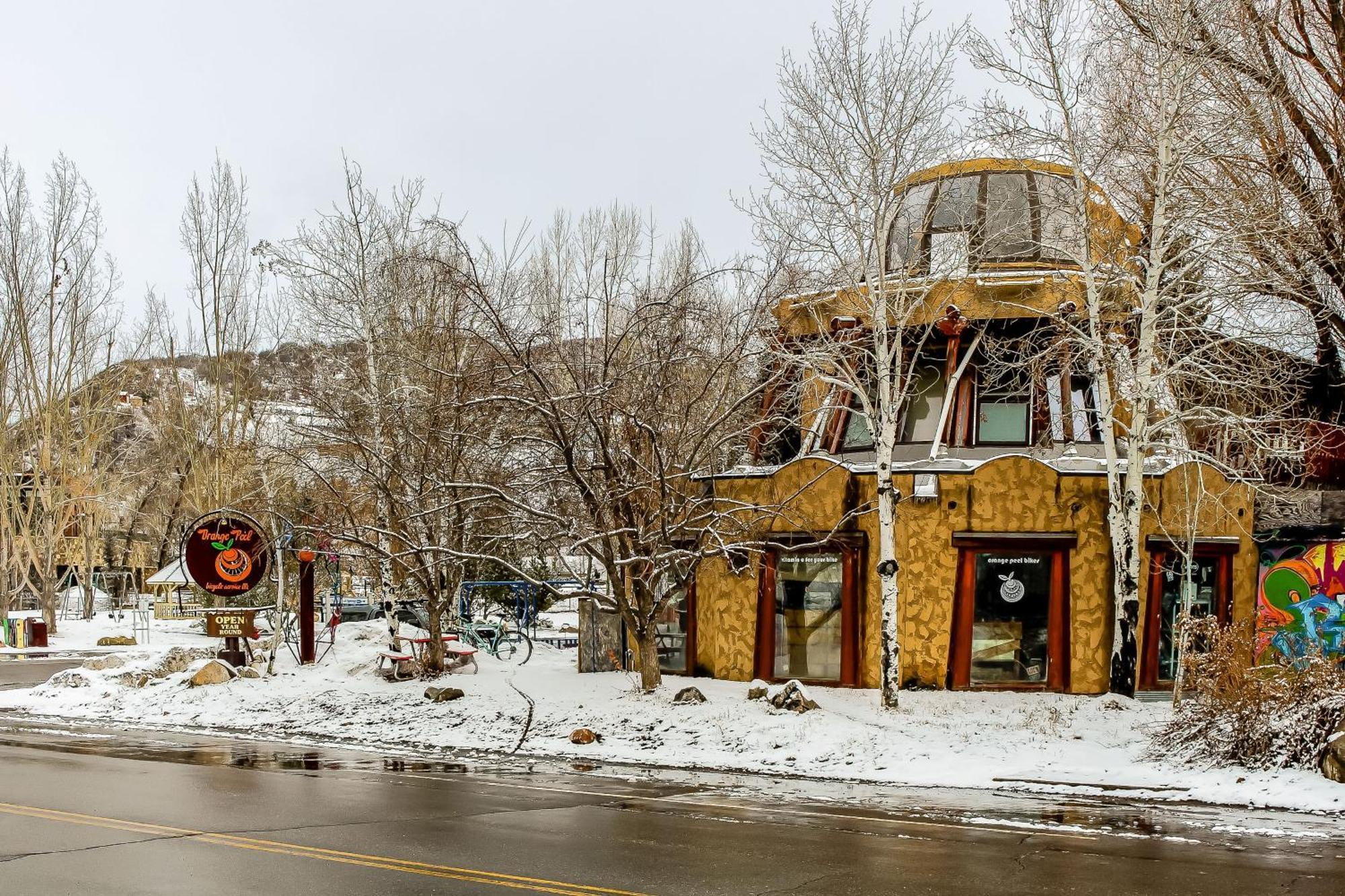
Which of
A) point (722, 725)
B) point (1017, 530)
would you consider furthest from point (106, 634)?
point (1017, 530)

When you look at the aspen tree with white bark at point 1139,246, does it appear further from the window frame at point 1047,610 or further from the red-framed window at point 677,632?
the red-framed window at point 677,632

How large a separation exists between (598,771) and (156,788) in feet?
17.0

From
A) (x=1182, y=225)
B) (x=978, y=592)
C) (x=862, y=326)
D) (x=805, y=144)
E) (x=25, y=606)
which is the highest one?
(x=805, y=144)

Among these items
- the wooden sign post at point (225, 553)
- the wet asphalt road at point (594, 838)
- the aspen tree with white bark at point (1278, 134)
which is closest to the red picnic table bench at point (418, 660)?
the wooden sign post at point (225, 553)

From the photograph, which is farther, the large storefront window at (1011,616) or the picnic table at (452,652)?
the picnic table at (452,652)

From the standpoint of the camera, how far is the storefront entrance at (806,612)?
20.4m

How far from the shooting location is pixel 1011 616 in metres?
19.8

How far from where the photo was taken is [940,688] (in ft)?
63.9

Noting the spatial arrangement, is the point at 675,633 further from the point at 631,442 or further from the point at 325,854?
the point at 325,854

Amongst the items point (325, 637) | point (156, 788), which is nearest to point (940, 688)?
point (156, 788)

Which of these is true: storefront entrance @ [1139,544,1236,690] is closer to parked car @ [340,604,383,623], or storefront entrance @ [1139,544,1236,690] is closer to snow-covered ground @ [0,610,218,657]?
snow-covered ground @ [0,610,218,657]

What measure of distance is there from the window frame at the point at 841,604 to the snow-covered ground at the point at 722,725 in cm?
54

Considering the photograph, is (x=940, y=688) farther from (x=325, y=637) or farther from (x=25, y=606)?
(x=25, y=606)

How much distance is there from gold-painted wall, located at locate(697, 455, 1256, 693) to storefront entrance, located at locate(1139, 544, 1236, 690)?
0.26 meters
